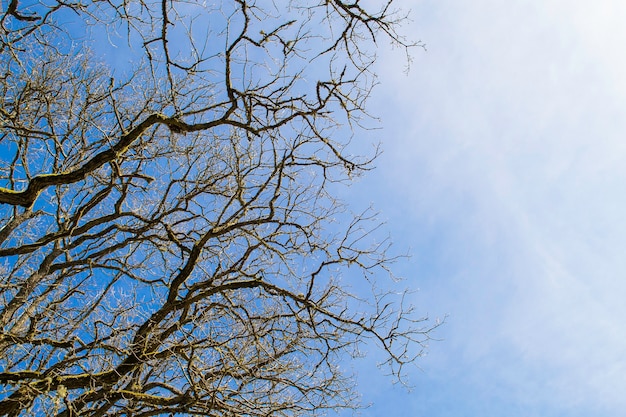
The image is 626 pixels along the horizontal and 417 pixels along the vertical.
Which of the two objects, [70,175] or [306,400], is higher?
[70,175]

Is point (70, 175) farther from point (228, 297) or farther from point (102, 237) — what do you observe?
point (102, 237)

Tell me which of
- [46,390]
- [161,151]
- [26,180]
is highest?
[161,151]

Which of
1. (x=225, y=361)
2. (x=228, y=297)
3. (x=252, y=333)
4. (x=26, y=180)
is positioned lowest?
(x=225, y=361)

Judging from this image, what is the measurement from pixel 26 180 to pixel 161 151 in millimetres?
2187

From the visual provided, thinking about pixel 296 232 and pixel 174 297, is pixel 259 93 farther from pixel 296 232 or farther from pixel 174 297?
pixel 174 297

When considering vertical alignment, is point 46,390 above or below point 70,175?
below

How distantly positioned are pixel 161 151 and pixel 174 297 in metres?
3.07

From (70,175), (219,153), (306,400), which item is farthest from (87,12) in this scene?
(306,400)

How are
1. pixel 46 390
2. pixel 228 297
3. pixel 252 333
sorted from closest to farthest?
1. pixel 46 390
2. pixel 252 333
3. pixel 228 297

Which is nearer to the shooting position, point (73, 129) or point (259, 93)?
point (259, 93)

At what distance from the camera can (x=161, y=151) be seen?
8.58 meters

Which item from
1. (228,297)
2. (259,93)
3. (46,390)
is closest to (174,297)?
(228,297)

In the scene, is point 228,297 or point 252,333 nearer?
point 252,333

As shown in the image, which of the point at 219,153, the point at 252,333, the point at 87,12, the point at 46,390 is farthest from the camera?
the point at 219,153
